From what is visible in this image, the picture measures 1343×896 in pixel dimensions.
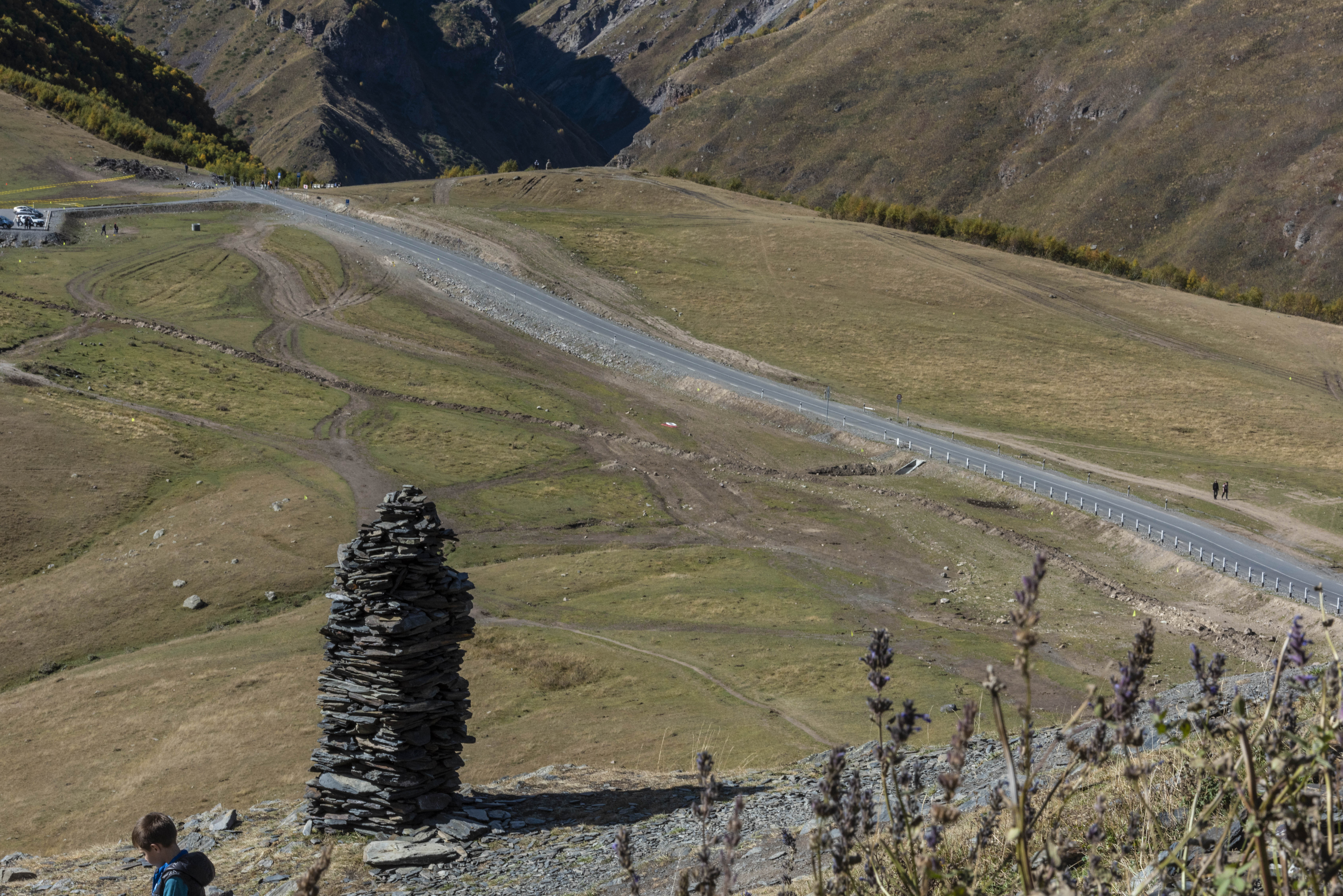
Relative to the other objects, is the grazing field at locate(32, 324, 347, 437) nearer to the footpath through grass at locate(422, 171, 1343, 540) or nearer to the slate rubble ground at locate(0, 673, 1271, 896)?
the footpath through grass at locate(422, 171, 1343, 540)

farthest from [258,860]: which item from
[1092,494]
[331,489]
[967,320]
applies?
[967,320]

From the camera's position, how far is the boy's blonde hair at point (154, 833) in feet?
26.6

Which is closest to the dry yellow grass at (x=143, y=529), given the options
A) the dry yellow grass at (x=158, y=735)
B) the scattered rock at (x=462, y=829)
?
the dry yellow grass at (x=158, y=735)

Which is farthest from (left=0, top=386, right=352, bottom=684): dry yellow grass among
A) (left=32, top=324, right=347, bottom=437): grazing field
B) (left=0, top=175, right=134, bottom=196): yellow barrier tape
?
(left=0, top=175, right=134, bottom=196): yellow barrier tape

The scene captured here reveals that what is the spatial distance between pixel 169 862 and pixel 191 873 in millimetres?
363

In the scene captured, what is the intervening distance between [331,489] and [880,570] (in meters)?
26.5

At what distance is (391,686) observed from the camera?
18.4 metres

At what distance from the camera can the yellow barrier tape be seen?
98.6m

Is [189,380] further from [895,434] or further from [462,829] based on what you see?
[462,829]

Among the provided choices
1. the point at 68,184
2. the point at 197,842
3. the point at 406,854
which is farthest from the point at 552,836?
the point at 68,184

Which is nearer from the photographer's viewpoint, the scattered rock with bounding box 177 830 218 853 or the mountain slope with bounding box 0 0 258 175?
the scattered rock with bounding box 177 830 218 853

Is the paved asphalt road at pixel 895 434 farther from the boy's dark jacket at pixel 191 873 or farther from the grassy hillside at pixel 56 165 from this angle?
the boy's dark jacket at pixel 191 873

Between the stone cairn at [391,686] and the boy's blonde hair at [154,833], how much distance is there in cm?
990

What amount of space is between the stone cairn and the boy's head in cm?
987
